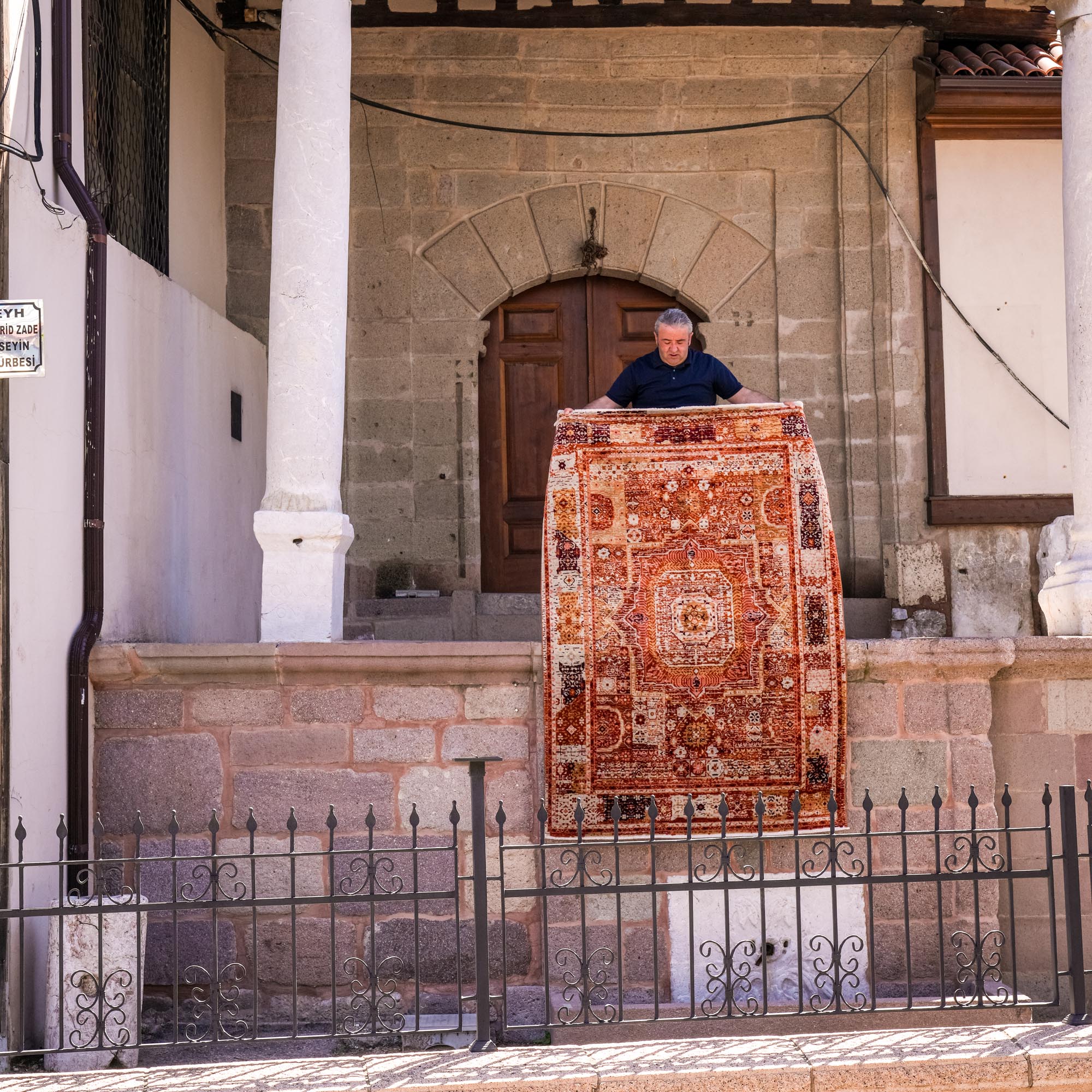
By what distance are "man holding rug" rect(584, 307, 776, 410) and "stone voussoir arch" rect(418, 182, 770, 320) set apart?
2.48 metres

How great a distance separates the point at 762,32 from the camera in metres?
8.94

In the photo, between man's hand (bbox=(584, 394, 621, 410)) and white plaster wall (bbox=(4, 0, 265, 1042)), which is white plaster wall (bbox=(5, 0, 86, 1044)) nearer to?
white plaster wall (bbox=(4, 0, 265, 1042))

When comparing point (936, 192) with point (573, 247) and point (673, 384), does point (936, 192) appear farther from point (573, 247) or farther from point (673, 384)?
point (673, 384)

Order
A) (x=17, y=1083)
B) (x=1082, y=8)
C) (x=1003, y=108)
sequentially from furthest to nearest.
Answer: (x=1003, y=108), (x=1082, y=8), (x=17, y=1083)

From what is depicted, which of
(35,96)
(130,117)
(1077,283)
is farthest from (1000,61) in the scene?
(35,96)

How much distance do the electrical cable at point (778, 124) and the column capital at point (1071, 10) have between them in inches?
81.9

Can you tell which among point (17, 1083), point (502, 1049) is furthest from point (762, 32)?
point (17, 1083)

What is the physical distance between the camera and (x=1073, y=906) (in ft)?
14.9

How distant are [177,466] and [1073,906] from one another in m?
4.49

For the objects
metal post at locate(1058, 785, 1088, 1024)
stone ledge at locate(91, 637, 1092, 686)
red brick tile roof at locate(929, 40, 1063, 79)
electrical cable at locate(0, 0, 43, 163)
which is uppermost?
red brick tile roof at locate(929, 40, 1063, 79)

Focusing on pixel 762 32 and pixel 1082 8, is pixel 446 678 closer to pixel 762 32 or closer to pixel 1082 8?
pixel 1082 8

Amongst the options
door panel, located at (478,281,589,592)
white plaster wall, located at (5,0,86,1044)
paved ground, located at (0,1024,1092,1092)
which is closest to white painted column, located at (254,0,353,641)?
white plaster wall, located at (5,0,86,1044)

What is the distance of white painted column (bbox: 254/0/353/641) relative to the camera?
602cm

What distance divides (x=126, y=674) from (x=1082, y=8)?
5.23 m
